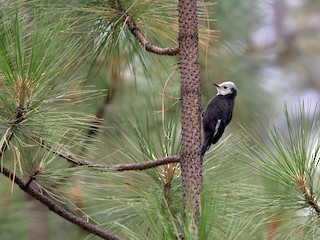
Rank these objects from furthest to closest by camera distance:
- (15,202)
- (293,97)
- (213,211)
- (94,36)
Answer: (293,97)
(15,202)
(94,36)
(213,211)

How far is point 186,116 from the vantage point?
1.42 m

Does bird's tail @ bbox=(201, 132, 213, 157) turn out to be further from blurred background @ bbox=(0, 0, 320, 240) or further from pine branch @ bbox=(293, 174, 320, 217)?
pine branch @ bbox=(293, 174, 320, 217)

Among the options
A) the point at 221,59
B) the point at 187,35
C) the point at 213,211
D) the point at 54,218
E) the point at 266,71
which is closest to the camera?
the point at 213,211

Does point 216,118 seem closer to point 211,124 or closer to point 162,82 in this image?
point 211,124

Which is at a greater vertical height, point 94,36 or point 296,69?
point 94,36

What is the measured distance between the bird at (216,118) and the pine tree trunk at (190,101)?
0.30m

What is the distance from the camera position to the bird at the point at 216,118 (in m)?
1.84

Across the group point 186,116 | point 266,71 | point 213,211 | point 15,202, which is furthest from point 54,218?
point 213,211

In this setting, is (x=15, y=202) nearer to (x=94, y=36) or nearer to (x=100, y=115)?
(x=100, y=115)

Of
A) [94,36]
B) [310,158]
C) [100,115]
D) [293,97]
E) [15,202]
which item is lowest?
Answer: [293,97]

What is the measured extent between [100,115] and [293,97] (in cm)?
236

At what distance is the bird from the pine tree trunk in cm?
30

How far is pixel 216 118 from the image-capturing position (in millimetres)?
1925

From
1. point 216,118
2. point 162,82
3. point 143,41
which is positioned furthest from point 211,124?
point 143,41
